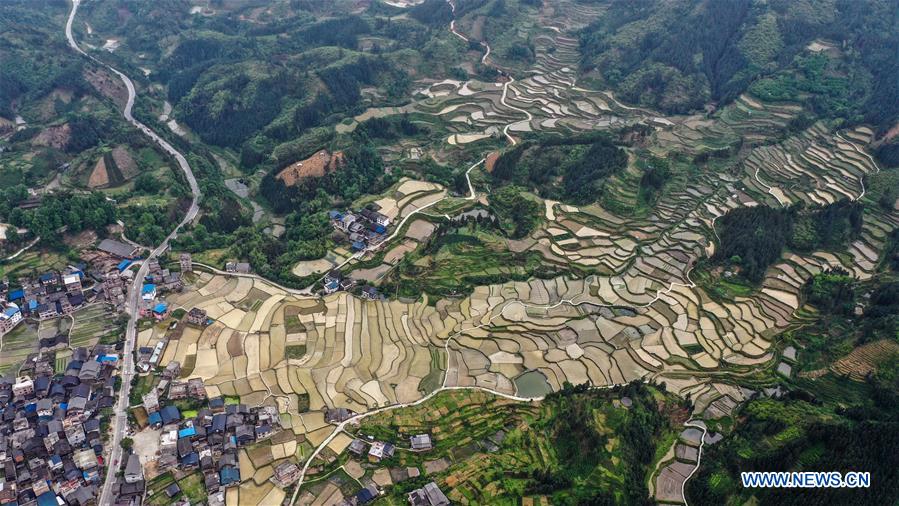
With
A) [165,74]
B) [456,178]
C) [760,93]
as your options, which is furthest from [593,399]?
[165,74]

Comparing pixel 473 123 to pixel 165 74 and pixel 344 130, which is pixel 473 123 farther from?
pixel 165 74

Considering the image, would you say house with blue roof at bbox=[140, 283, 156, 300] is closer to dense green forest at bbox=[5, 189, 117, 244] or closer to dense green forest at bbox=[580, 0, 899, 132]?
dense green forest at bbox=[5, 189, 117, 244]

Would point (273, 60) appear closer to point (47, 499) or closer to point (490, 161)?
point (490, 161)

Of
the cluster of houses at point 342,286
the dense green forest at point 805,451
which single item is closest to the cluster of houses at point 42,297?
the cluster of houses at point 342,286

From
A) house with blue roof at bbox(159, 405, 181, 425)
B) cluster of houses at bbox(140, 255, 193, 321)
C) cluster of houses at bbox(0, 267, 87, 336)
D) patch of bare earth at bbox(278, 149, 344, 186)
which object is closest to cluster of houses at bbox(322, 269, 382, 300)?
cluster of houses at bbox(140, 255, 193, 321)

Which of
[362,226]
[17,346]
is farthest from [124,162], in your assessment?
[362,226]

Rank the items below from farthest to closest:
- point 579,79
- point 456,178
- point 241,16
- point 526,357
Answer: point 241,16 < point 579,79 < point 456,178 < point 526,357

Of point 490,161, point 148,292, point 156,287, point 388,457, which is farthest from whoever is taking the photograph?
point 490,161
